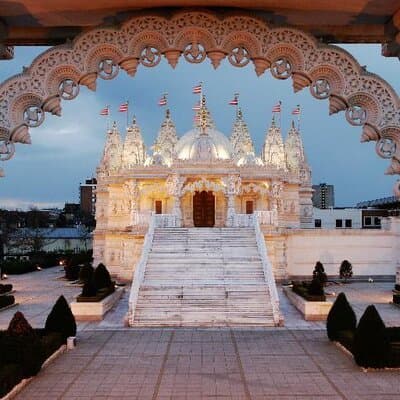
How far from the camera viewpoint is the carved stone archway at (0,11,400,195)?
5.53 metres

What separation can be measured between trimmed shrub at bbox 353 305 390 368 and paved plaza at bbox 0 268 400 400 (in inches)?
8.1

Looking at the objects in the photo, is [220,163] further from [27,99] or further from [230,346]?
[27,99]

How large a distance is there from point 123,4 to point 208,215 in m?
28.6

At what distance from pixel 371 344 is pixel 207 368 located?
9.82ft

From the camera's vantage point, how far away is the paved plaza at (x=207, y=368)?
8.46 meters

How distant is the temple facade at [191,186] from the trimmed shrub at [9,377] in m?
19.3

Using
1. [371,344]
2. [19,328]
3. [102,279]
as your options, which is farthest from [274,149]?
[19,328]

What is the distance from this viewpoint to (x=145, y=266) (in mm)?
20375

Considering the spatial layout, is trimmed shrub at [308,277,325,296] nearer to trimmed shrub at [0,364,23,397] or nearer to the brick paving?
the brick paving

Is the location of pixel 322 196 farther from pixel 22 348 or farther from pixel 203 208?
pixel 22 348

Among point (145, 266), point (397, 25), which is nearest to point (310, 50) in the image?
point (397, 25)

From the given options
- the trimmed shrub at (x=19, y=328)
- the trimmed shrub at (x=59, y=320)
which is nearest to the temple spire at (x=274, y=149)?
the trimmed shrub at (x=59, y=320)

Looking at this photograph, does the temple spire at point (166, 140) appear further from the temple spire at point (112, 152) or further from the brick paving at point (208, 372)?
the brick paving at point (208, 372)

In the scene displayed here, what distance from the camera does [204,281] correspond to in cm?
1948
